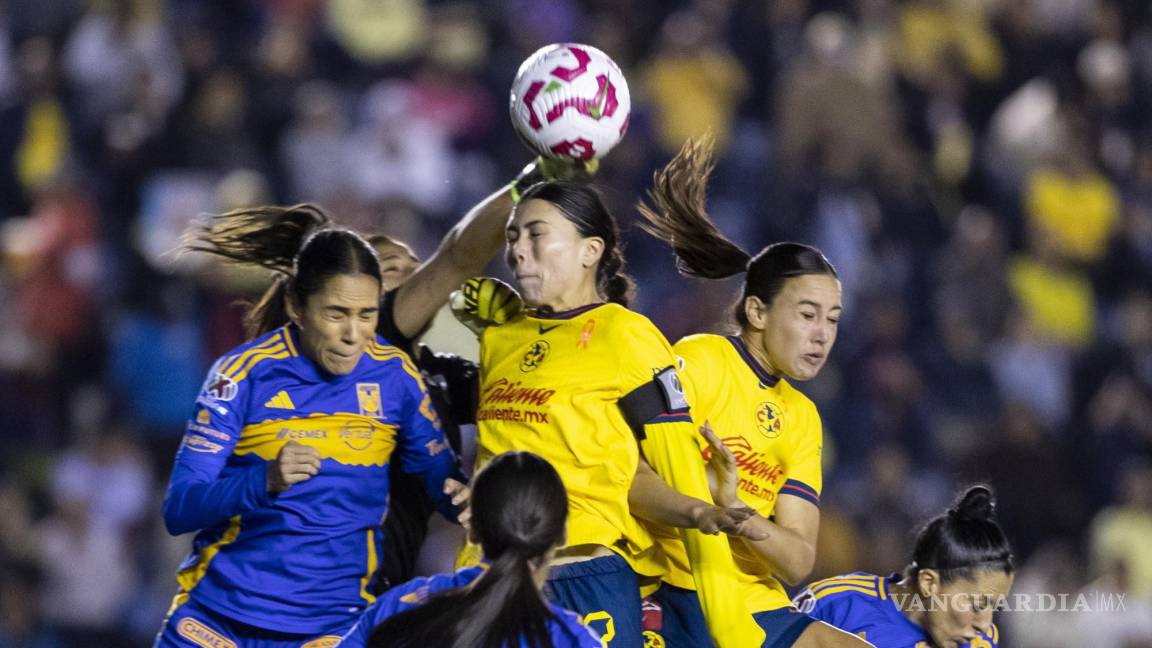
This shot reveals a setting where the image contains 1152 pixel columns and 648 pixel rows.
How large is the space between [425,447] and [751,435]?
0.93 m

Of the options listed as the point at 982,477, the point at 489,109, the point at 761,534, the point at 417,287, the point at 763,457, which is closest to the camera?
the point at 761,534

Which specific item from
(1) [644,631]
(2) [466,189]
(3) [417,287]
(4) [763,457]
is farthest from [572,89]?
(2) [466,189]

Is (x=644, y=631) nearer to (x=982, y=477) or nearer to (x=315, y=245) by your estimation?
(x=315, y=245)

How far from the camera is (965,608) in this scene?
194 inches

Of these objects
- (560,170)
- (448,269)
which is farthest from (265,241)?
(560,170)

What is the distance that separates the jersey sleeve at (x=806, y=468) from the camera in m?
4.87

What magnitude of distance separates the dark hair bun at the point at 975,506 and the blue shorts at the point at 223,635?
73.1 inches

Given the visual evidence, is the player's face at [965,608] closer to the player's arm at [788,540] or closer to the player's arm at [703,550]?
the player's arm at [788,540]

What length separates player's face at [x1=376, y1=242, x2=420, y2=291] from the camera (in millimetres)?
5551

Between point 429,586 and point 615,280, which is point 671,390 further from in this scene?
point 429,586

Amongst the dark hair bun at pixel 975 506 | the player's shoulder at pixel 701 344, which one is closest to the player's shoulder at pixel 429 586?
the player's shoulder at pixel 701 344

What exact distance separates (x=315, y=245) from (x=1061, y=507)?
6.68m

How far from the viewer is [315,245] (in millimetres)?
4660

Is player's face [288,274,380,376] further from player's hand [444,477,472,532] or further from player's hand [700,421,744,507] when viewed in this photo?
player's hand [700,421,744,507]
